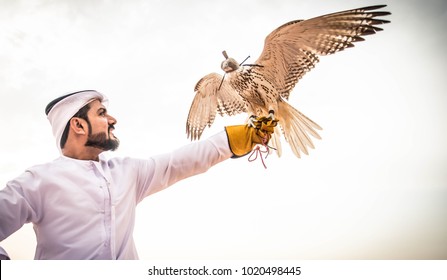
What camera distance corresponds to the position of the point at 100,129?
108cm

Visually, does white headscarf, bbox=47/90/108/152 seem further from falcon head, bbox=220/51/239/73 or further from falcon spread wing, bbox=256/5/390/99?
falcon spread wing, bbox=256/5/390/99

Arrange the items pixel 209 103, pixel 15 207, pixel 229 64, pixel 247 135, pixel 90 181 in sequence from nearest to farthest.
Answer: pixel 15 207 → pixel 90 181 → pixel 247 135 → pixel 229 64 → pixel 209 103

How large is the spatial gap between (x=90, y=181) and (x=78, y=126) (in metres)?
0.21

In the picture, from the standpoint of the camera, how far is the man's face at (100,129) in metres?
1.07

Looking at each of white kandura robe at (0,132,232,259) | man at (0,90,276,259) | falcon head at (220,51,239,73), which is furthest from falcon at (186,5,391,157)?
white kandura robe at (0,132,232,259)

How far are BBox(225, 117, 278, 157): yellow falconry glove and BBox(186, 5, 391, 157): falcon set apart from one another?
17 centimetres

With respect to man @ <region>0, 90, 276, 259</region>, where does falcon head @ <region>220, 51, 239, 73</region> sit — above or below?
above

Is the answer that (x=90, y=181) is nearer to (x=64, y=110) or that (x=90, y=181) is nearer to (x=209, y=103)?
(x=64, y=110)

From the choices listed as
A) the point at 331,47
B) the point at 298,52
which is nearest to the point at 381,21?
the point at 331,47

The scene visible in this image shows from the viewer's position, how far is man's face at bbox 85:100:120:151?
1.07m

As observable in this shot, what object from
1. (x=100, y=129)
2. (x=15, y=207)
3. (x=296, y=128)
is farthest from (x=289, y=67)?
(x=15, y=207)

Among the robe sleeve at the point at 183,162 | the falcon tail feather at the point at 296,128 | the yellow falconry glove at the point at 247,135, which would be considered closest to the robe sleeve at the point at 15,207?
the robe sleeve at the point at 183,162

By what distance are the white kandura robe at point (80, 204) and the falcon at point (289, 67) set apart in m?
0.39

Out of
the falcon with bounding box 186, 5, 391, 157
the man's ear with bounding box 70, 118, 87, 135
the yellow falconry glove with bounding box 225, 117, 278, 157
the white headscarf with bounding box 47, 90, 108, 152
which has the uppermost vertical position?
the falcon with bounding box 186, 5, 391, 157
